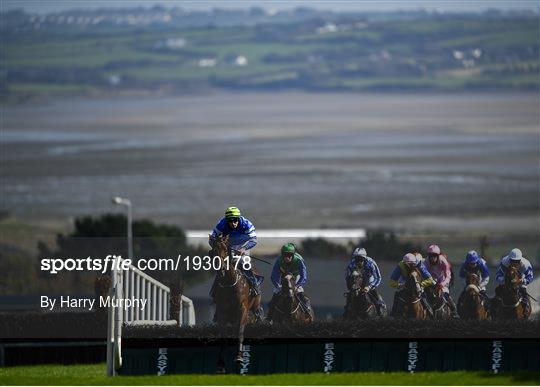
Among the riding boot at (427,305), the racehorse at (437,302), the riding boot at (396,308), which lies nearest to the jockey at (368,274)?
the riding boot at (396,308)

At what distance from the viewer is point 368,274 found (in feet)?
73.9

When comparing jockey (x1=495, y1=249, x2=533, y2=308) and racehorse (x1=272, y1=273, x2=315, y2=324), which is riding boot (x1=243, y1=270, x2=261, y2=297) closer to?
racehorse (x1=272, y1=273, x2=315, y2=324)

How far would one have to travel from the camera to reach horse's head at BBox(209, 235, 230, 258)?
2211 cm

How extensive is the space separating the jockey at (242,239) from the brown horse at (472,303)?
2.69m

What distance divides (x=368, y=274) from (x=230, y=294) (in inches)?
73.2

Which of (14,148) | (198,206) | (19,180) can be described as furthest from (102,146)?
(198,206)

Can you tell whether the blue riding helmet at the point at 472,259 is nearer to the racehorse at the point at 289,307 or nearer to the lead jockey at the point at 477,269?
the lead jockey at the point at 477,269

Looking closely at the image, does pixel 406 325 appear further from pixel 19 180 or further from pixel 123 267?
pixel 19 180

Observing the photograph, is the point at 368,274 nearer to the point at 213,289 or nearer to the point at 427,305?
the point at 427,305

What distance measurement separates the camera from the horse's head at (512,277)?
890 inches

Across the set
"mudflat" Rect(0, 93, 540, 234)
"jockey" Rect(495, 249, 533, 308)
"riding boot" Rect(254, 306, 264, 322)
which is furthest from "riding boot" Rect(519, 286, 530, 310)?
"mudflat" Rect(0, 93, 540, 234)

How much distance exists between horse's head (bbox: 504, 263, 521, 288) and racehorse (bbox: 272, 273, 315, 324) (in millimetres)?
2625

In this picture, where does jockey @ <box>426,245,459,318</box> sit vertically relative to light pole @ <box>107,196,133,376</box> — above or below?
above

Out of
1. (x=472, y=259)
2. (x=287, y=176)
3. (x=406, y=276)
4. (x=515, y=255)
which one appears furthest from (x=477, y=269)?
(x=287, y=176)
